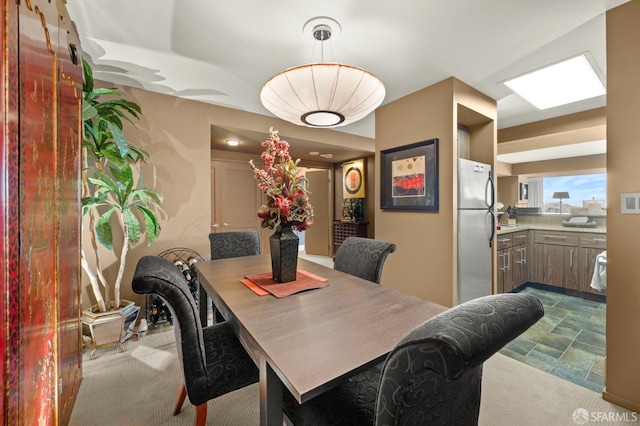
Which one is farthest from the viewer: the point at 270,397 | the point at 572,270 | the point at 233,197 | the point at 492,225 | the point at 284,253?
the point at 233,197

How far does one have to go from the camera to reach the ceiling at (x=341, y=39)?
5.60 ft

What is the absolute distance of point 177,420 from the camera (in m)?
1.55

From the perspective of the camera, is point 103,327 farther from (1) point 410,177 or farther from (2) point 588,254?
(2) point 588,254

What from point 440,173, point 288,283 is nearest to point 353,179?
point 440,173

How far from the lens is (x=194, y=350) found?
1156 mm

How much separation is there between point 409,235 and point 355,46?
2.03 m

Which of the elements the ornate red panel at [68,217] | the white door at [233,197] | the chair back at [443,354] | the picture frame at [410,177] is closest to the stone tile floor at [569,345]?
the picture frame at [410,177]

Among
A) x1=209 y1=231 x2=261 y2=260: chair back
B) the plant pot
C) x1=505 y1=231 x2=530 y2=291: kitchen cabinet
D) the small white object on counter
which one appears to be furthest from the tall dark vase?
x1=505 y1=231 x2=530 y2=291: kitchen cabinet

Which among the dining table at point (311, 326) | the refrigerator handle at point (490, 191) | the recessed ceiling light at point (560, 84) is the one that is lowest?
the dining table at point (311, 326)

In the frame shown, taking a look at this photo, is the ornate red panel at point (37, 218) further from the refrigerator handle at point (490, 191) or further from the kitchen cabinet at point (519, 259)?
the kitchen cabinet at point (519, 259)

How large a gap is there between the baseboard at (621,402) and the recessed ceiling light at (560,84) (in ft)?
8.40

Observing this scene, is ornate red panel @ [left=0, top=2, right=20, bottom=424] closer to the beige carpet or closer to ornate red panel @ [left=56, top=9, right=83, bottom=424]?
ornate red panel @ [left=56, top=9, right=83, bottom=424]

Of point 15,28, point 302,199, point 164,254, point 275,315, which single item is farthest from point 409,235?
point 15,28

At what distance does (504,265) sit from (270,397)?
376 cm
